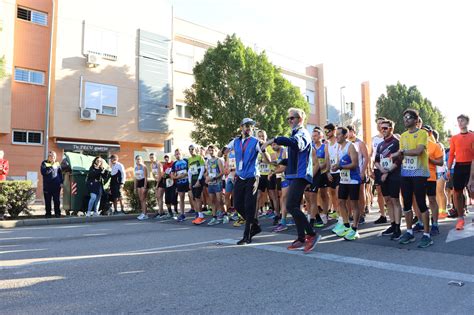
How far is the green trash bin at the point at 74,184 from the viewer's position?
1237 cm

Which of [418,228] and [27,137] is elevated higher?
[27,137]

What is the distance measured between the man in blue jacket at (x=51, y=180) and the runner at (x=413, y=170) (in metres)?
9.87

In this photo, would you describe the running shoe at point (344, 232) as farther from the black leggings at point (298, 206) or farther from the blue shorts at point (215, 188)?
the blue shorts at point (215, 188)

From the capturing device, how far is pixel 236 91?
80.2 feet

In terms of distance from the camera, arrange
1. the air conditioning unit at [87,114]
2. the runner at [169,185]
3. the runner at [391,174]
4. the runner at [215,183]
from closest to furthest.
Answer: the runner at [391,174] → the runner at [215,183] → the runner at [169,185] → the air conditioning unit at [87,114]

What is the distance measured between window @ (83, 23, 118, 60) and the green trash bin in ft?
45.6

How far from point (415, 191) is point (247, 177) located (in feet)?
8.76

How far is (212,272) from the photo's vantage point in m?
4.55

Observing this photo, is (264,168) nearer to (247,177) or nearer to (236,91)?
(247,177)

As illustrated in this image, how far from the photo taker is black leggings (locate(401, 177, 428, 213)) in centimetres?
604

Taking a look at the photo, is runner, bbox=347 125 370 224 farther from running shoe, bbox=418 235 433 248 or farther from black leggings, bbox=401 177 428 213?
running shoe, bbox=418 235 433 248

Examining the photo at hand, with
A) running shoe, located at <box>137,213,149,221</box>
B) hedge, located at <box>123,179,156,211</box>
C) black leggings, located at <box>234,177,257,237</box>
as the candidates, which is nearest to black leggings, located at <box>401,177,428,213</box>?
black leggings, located at <box>234,177,257,237</box>

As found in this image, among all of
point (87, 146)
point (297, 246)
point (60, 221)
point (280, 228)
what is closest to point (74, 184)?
point (60, 221)

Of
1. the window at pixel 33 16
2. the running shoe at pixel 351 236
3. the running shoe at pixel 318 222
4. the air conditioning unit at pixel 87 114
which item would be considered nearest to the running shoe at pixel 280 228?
the running shoe at pixel 318 222
